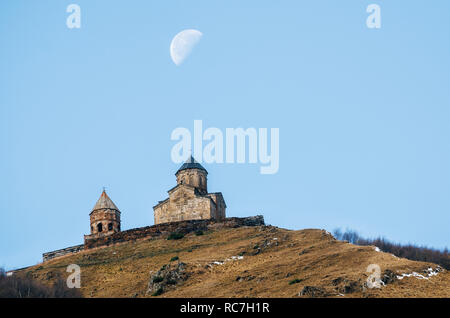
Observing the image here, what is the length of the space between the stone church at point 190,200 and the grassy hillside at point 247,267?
6.60 meters

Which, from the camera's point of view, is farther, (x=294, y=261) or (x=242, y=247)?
(x=242, y=247)

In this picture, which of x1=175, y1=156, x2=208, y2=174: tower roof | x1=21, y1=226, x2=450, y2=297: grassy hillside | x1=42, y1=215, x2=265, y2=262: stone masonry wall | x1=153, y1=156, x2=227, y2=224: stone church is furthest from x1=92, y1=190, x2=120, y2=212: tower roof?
x1=175, y1=156, x2=208, y2=174: tower roof

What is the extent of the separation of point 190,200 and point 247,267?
21968 mm

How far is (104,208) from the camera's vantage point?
6044 cm

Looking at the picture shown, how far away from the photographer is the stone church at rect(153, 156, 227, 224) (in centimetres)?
6231

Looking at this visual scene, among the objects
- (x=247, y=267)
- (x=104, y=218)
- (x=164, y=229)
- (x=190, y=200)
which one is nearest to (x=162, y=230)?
(x=164, y=229)

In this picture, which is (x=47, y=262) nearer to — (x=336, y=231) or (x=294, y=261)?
(x=294, y=261)

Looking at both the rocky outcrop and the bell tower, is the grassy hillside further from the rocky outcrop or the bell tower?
the bell tower

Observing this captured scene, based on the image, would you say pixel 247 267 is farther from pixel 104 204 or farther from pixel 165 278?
pixel 104 204

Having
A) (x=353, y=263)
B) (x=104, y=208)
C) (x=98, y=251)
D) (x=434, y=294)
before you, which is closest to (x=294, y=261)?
(x=353, y=263)

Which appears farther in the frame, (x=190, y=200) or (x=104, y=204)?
(x=190, y=200)

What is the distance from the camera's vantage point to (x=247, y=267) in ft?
136

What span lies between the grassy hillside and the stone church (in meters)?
6.60
